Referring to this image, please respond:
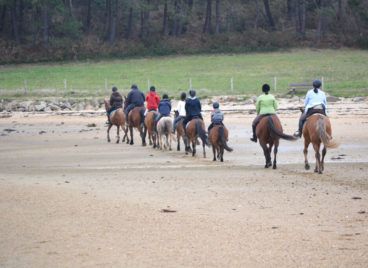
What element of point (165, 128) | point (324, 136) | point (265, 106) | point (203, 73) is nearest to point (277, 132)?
point (265, 106)

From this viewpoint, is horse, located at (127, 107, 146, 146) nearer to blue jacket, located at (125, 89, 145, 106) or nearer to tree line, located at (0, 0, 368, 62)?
blue jacket, located at (125, 89, 145, 106)

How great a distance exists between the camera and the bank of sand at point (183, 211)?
38.0 feet

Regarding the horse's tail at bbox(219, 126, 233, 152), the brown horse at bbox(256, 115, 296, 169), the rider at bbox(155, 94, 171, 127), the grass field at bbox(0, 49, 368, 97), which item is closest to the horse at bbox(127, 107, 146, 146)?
the rider at bbox(155, 94, 171, 127)

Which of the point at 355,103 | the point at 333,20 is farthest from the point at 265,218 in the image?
the point at 333,20

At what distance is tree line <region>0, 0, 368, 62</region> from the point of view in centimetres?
7881

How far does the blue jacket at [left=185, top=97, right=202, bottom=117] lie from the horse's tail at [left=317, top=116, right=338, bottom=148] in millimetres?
5930

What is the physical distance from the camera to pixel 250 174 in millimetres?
20641

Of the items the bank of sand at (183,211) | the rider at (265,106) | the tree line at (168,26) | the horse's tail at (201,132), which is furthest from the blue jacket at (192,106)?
the tree line at (168,26)

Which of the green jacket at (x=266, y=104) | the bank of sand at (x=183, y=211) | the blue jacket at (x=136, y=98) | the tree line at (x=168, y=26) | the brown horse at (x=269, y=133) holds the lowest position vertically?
the bank of sand at (x=183, y=211)

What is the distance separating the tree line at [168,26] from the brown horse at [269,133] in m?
54.8

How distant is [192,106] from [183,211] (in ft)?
37.9

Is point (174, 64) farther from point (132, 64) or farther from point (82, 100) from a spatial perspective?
point (82, 100)

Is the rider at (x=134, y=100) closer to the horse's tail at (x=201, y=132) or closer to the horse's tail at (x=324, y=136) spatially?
the horse's tail at (x=201, y=132)

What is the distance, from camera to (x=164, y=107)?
95.3 ft
